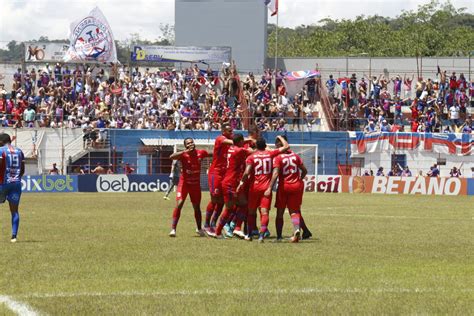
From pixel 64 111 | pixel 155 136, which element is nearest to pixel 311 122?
pixel 155 136

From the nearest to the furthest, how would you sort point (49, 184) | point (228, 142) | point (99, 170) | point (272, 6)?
point (228, 142)
point (49, 184)
point (99, 170)
point (272, 6)

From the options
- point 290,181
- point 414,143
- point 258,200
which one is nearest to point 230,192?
point 258,200

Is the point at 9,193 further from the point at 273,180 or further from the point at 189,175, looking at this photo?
the point at 273,180

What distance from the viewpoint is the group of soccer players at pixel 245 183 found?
62.1 feet

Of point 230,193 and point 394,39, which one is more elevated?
point 394,39

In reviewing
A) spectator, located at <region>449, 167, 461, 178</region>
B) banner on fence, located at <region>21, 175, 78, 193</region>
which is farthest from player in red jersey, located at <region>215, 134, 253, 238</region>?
spectator, located at <region>449, 167, 461, 178</region>

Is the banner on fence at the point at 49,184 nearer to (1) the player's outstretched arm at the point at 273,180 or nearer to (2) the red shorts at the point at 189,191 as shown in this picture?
(2) the red shorts at the point at 189,191

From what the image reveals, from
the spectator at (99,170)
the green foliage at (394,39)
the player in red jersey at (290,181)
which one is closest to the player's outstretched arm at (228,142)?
the player in red jersey at (290,181)

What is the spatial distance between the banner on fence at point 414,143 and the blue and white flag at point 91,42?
1687 cm

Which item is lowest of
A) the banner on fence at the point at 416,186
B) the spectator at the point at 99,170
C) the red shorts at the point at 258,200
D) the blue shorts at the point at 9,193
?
the banner on fence at the point at 416,186

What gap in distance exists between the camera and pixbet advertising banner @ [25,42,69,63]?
64375 mm

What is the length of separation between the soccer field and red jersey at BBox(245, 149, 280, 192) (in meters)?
1.28

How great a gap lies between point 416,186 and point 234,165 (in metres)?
31.9

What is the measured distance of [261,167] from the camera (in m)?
19.0
